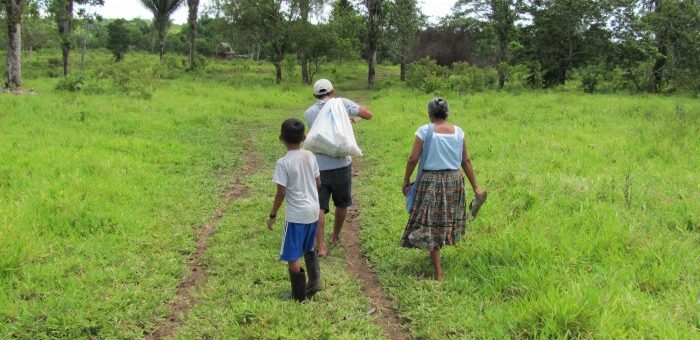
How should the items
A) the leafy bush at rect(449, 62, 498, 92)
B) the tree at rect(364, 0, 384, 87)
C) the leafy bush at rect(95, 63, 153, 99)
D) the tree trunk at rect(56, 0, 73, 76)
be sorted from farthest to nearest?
the tree at rect(364, 0, 384, 87) → the tree trunk at rect(56, 0, 73, 76) → the leafy bush at rect(449, 62, 498, 92) → the leafy bush at rect(95, 63, 153, 99)

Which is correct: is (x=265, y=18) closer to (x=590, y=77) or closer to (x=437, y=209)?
(x=590, y=77)

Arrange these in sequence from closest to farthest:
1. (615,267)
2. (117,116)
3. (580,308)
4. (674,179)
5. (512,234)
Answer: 1. (580,308)
2. (615,267)
3. (512,234)
4. (674,179)
5. (117,116)

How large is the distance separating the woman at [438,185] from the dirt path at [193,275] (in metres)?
1.96

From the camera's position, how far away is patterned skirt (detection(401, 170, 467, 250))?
437cm

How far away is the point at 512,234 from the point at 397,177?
3.35 meters

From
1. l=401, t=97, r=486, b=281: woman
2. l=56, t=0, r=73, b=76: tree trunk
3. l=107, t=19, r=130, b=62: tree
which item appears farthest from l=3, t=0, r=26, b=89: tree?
l=107, t=19, r=130, b=62: tree

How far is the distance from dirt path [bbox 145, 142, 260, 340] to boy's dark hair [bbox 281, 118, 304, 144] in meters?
1.62

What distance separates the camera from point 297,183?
12.8 ft

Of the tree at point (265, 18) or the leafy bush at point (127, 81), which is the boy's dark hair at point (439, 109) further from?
the tree at point (265, 18)

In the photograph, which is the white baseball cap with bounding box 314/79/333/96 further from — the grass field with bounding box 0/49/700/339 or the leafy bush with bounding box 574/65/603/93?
the leafy bush with bounding box 574/65/603/93

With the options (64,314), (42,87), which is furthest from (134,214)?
(42,87)

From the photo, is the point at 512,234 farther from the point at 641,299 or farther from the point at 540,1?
the point at 540,1

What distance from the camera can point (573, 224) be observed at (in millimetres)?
5129

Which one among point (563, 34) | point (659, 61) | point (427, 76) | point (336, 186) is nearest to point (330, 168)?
point (336, 186)
